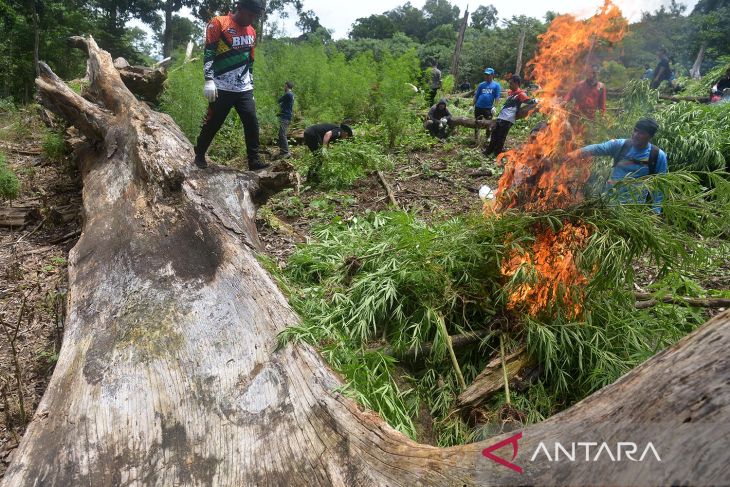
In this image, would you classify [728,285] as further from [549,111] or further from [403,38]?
[403,38]

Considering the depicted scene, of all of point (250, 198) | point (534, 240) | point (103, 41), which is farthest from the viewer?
point (103, 41)

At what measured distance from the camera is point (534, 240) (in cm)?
299

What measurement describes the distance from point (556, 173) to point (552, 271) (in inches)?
28.4

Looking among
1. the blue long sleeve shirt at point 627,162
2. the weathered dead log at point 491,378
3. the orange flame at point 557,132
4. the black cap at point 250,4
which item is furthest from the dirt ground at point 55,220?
the black cap at point 250,4

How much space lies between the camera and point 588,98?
135 inches

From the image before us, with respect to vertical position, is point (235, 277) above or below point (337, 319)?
above

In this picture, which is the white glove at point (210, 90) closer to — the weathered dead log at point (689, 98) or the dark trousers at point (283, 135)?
the dark trousers at point (283, 135)

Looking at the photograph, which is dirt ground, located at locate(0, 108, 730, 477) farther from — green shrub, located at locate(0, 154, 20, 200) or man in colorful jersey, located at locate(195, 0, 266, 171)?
man in colorful jersey, located at locate(195, 0, 266, 171)

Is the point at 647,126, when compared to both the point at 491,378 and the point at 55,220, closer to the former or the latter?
the point at 491,378

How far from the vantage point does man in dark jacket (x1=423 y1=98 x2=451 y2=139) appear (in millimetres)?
9516

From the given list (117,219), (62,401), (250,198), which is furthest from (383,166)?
(62,401)

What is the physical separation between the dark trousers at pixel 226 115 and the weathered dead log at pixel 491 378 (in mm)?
3582

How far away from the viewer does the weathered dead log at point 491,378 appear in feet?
8.59

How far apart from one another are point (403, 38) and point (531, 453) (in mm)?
36291
